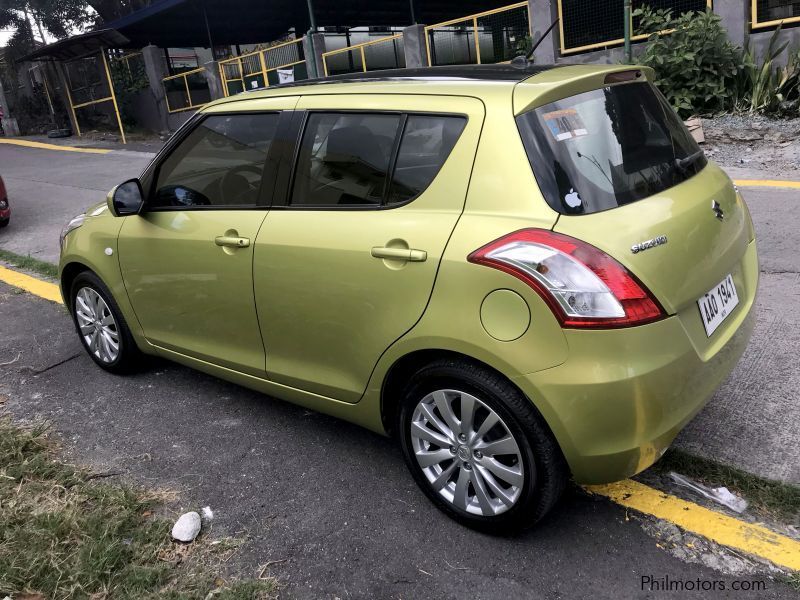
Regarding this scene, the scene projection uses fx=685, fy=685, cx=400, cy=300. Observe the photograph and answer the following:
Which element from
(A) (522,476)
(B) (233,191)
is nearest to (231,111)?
(B) (233,191)

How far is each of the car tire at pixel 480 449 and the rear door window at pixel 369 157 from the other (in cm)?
73

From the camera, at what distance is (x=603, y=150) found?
2.45 m

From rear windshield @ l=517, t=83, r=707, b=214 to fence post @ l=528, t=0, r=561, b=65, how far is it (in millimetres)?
10556

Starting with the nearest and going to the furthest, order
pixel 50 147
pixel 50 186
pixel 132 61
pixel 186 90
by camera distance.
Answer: pixel 50 186, pixel 50 147, pixel 186 90, pixel 132 61

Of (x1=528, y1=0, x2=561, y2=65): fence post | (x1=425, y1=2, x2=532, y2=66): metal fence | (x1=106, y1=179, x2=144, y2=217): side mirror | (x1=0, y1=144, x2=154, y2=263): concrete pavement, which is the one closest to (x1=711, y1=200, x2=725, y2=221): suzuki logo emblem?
(x1=106, y1=179, x2=144, y2=217): side mirror

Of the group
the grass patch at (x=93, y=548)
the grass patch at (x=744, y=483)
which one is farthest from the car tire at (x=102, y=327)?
the grass patch at (x=744, y=483)

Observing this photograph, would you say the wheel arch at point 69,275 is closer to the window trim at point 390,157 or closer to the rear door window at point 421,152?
the window trim at point 390,157

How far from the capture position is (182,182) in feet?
11.5

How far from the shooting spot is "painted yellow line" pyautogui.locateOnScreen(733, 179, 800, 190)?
7.02 metres

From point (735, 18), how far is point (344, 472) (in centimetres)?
1015

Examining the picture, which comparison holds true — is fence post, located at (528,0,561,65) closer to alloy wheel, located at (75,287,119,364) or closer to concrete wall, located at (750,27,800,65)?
concrete wall, located at (750,27,800,65)

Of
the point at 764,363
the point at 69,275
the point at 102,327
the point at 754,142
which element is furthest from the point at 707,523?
the point at 754,142

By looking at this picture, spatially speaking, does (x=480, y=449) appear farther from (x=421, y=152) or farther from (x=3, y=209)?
(x=3, y=209)

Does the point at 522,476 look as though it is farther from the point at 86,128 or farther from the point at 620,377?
the point at 86,128
